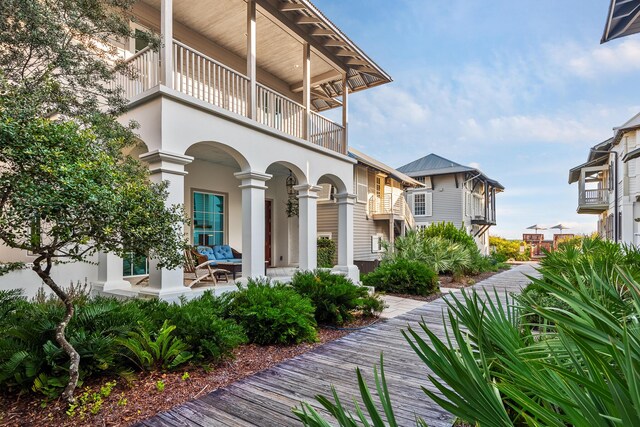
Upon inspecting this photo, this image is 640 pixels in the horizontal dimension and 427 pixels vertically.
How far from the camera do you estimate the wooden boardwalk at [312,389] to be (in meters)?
2.69

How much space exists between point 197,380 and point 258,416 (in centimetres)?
103

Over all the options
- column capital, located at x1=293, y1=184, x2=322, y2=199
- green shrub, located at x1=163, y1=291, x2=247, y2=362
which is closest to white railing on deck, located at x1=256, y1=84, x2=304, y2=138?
column capital, located at x1=293, y1=184, x2=322, y2=199

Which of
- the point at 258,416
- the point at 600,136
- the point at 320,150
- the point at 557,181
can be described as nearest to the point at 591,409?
the point at 258,416

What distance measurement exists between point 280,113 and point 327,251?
6759mm

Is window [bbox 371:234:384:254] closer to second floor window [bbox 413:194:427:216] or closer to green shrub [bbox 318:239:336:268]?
green shrub [bbox 318:239:336:268]

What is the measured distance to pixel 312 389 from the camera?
3213 millimetres

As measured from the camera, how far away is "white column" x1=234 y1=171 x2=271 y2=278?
258 inches

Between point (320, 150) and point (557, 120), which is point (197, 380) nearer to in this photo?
point (320, 150)

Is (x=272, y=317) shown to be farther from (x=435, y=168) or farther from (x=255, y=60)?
(x=435, y=168)

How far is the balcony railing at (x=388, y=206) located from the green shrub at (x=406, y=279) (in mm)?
6862

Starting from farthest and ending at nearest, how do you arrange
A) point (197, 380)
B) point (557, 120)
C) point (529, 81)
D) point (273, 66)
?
point (557, 120) < point (529, 81) < point (273, 66) < point (197, 380)

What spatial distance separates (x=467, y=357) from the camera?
121cm

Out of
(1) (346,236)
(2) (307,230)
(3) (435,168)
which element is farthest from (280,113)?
(3) (435,168)

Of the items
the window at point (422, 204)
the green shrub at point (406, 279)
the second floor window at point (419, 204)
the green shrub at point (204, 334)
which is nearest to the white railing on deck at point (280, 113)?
the green shrub at point (406, 279)
